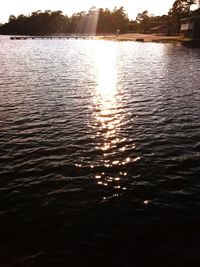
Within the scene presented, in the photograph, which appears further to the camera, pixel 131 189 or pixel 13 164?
pixel 13 164

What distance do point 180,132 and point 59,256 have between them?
19.7 m

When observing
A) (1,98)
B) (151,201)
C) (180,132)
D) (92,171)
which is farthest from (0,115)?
(151,201)

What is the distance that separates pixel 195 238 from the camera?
1559 centimetres

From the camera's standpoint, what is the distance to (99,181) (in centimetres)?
2078

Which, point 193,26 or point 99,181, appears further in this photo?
point 193,26

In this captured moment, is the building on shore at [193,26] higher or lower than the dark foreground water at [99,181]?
higher

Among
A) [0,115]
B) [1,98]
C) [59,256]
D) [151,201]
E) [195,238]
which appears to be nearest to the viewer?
[59,256]

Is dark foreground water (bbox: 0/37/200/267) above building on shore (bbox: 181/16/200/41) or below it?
below

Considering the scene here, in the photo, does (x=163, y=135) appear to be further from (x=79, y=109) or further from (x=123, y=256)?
(x=123, y=256)

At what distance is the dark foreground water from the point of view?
1488 centimetres

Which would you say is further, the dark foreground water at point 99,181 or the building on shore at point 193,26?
the building on shore at point 193,26

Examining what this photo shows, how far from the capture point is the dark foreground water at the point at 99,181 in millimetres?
14883

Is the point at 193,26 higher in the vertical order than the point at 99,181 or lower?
higher

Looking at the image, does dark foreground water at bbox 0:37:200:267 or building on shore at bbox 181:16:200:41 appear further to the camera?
building on shore at bbox 181:16:200:41
